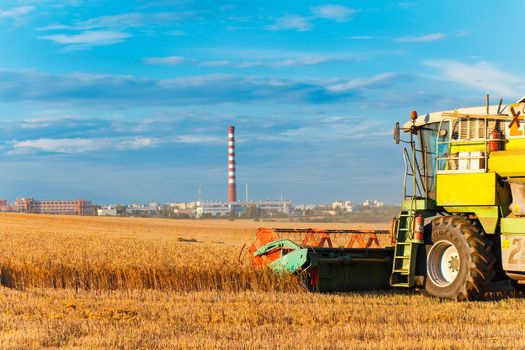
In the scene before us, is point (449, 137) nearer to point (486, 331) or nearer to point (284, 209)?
point (486, 331)

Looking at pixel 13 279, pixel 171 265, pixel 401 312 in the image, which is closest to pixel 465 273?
pixel 401 312

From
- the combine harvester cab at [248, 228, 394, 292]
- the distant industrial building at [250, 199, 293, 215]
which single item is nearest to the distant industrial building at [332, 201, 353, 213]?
the distant industrial building at [250, 199, 293, 215]

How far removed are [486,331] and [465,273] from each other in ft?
9.29

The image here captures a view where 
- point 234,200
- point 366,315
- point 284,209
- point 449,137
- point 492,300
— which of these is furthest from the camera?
point 284,209

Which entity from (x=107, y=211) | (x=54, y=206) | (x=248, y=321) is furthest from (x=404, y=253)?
(x=54, y=206)

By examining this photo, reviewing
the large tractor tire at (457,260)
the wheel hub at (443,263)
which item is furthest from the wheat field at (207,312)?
the wheel hub at (443,263)

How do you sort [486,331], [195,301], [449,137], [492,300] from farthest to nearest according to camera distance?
[449,137] → [492,300] → [195,301] → [486,331]

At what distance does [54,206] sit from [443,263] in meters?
131

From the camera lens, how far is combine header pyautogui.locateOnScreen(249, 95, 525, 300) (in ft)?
36.2

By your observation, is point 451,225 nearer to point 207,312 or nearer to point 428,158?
point 428,158

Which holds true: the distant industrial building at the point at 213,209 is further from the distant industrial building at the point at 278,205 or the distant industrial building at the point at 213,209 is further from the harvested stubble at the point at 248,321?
the harvested stubble at the point at 248,321

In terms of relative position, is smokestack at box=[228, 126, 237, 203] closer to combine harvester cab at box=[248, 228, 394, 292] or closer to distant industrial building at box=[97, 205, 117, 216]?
distant industrial building at box=[97, 205, 117, 216]

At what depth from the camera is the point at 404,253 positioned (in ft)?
40.3

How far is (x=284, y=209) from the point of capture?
4722 inches
